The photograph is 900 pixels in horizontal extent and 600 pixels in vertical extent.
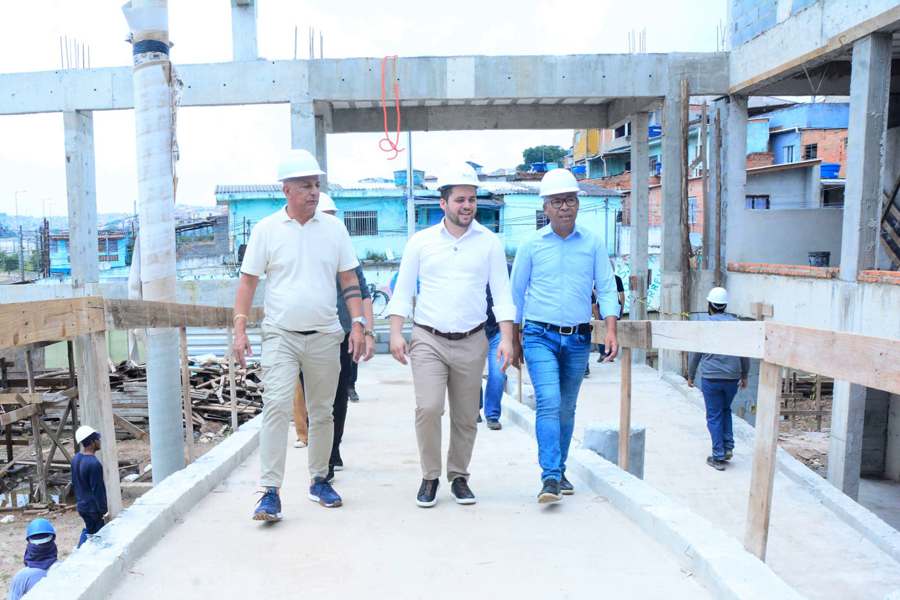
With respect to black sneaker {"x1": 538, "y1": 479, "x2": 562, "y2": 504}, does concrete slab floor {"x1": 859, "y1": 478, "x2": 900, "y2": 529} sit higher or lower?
lower

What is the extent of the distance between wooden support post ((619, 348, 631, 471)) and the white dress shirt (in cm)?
109

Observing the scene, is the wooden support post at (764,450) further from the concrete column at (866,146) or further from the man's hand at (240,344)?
the concrete column at (866,146)

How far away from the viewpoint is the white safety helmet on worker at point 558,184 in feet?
15.0

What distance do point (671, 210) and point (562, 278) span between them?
10419mm

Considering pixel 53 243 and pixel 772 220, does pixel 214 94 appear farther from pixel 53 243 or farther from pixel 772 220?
pixel 53 243

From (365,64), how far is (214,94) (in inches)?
107

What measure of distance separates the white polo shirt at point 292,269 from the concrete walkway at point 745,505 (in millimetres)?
4125

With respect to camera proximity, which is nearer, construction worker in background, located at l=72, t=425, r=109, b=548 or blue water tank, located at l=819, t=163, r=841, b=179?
construction worker in background, located at l=72, t=425, r=109, b=548

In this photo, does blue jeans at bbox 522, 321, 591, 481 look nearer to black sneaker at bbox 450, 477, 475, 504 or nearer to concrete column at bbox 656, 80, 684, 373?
black sneaker at bbox 450, 477, 475, 504

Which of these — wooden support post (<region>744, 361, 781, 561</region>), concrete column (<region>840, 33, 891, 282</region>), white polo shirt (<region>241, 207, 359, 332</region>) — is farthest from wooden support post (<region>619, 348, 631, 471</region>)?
concrete column (<region>840, 33, 891, 282</region>)

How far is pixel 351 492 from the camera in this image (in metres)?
4.87

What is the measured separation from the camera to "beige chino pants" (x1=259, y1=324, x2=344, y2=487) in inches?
161

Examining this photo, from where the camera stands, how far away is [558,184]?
4.60 m

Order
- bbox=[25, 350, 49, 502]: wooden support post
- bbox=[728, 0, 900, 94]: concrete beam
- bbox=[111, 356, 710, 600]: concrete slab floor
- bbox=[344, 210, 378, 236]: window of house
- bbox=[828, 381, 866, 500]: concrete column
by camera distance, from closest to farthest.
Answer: bbox=[111, 356, 710, 600]: concrete slab floor, bbox=[728, 0, 900, 94]: concrete beam, bbox=[828, 381, 866, 500]: concrete column, bbox=[25, 350, 49, 502]: wooden support post, bbox=[344, 210, 378, 236]: window of house
